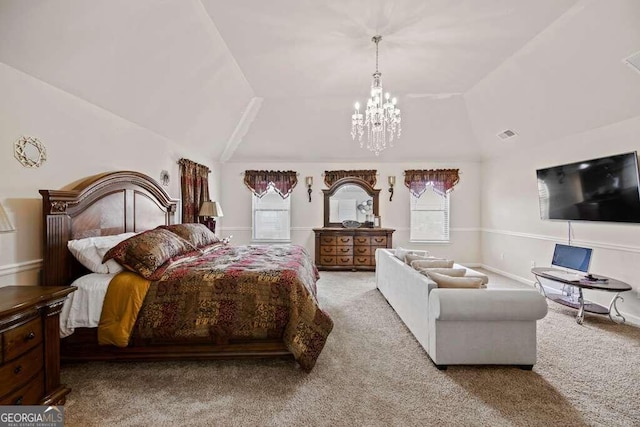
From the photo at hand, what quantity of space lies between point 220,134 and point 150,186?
210 cm

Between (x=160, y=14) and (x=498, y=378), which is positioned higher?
(x=160, y=14)

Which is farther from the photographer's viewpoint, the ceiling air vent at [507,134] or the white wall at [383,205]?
the white wall at [383,205]

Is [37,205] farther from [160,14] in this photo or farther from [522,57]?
[522,57]

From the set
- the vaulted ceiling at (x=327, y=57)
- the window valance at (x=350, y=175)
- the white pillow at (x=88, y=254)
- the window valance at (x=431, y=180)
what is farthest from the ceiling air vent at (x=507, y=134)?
the white pillow at (x=88, y=254)

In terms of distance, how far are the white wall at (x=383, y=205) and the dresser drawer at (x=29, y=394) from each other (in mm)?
4868

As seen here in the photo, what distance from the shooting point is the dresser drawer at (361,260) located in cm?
612

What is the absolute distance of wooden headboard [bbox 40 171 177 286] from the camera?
7.88 ft

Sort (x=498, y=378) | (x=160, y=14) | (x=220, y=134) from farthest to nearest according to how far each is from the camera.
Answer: (x=220, y=134) < (x=160, y=14) < (x=498, y=378)

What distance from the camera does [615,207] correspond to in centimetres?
345

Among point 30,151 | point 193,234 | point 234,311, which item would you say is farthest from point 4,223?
point 193,234

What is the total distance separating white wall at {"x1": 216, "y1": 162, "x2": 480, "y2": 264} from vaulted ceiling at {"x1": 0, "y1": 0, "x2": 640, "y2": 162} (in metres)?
1.37

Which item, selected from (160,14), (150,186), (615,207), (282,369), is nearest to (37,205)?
(150,186)

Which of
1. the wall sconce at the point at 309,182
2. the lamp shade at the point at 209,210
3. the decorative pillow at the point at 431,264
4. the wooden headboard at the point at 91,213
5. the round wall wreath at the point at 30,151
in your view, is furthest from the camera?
the wall sconce at the point at 309,182

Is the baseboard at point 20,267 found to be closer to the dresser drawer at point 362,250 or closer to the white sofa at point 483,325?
the white sofa at point 483,325
